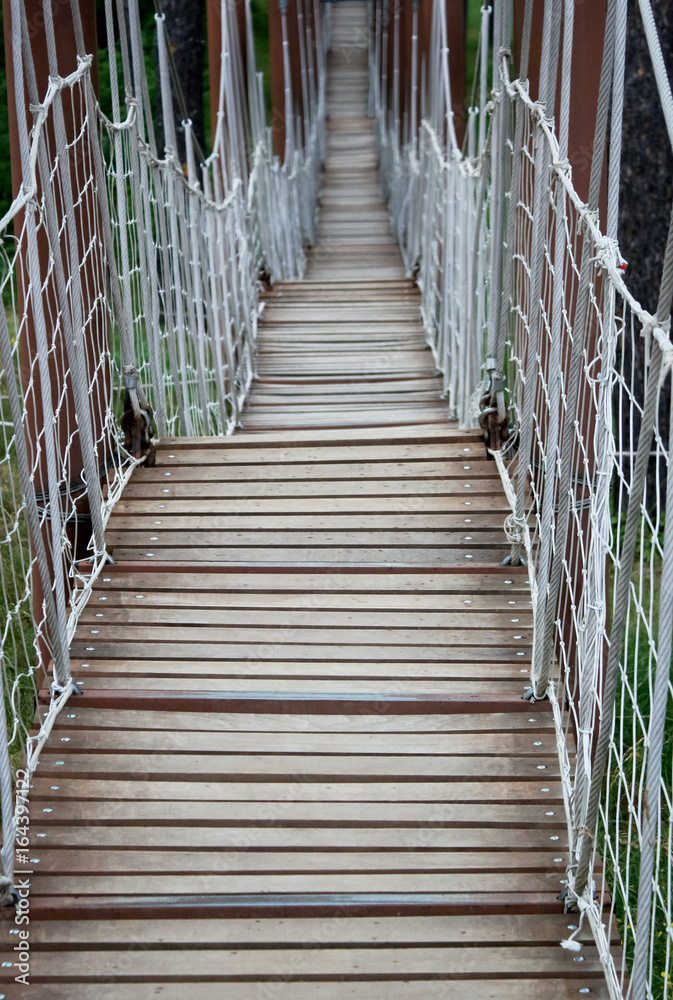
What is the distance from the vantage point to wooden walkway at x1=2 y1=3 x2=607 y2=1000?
1527mm

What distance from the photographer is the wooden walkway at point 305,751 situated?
1.53 meters

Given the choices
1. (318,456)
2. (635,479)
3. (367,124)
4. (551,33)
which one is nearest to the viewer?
(635,479)

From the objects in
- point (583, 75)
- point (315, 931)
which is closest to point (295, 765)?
point (315, 931)

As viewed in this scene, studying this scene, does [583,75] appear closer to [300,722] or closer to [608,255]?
[608,255]

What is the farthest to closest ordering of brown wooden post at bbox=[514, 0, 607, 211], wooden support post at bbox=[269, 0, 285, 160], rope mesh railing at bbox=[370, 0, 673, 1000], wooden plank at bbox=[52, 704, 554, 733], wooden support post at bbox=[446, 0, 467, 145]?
wooden support post at bbox=[269, 0, 285, 160], wooden support post at bbox=[446, 0, 467, 145], brown wooden post at bbox=[514, 0, 607, 211], wooden plank at bbox=[52, 704, 554, 733], rope mesh railing at bbox=[370, 0, 673, 1000]

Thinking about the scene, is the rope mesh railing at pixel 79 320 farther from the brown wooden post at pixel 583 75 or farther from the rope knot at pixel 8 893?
the brown wooden post at pixel 583 75

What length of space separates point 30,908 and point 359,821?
19.4 inches

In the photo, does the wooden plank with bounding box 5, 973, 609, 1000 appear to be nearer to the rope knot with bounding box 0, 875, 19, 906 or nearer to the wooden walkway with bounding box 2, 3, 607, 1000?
the wooden walkway with bounding box 2, 3, 607, 1000

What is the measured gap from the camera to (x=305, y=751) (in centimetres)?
183

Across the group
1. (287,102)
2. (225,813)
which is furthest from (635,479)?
(287,102)

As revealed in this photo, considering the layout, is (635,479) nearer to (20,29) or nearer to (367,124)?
(20,29)

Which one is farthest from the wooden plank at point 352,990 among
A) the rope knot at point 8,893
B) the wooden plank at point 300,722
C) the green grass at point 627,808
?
the green grass at point 627,808

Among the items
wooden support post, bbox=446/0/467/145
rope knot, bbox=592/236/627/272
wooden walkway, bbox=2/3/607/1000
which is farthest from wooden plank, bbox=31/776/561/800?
wooden support post, bbox=446/0/467/145

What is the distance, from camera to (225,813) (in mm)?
1722
